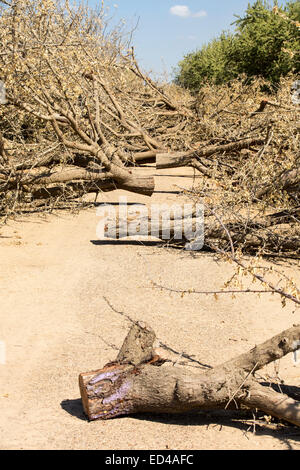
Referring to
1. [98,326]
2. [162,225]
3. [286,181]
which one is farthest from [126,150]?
[98,326]

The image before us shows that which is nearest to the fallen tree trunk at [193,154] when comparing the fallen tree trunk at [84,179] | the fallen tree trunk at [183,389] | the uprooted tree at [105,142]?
the uprooted tree at [105,142]

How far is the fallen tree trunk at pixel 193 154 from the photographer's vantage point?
9578 mm

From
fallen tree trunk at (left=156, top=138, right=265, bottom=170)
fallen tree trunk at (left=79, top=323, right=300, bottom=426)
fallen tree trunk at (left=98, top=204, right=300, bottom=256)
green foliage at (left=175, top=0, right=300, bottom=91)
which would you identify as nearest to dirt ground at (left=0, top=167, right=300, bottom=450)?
fallen tree trunk at (left=79, top=323, right=300, bottom=426)

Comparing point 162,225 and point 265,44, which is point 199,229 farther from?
point 265,44

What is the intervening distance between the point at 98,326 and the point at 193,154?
5187 mm

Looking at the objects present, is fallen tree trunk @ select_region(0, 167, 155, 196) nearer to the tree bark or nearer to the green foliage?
the tree bark

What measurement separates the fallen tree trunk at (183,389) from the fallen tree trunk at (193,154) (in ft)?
21.0

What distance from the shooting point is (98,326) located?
5.24 metres

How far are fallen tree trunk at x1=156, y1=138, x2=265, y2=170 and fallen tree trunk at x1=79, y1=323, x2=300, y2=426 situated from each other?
6389mm

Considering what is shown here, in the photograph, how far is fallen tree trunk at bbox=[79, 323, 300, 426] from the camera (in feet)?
11.4

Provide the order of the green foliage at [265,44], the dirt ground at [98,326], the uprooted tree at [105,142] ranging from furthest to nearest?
the green foliage at [265,44], the uprooted tree at [105,142], the dirt ground at [98,326]

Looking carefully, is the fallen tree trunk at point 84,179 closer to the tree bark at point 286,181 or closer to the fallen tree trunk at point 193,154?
the fallen tree trunk at point 193,154
